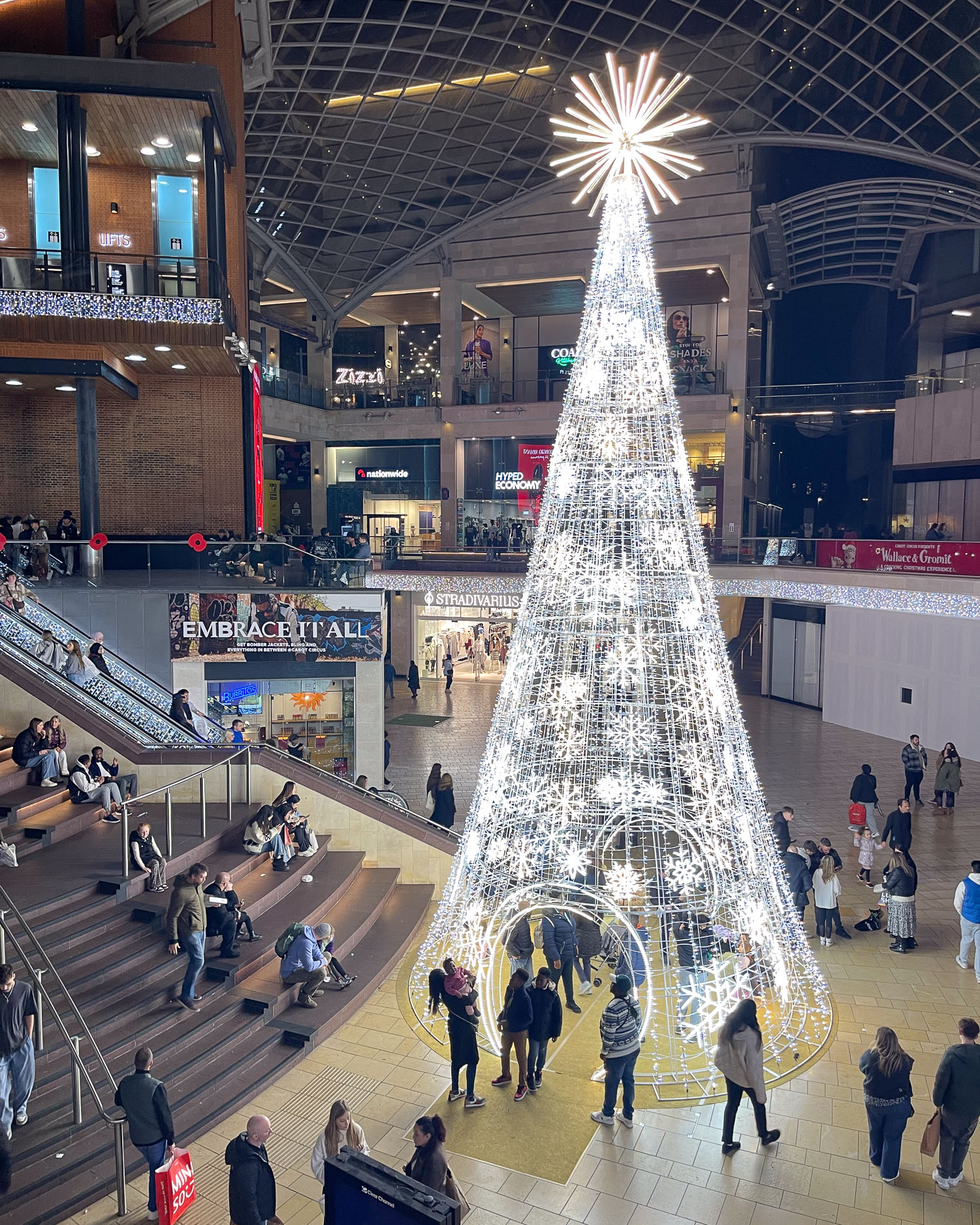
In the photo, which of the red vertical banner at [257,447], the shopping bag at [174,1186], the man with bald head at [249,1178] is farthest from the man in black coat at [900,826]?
the red vertical banner at [257,447]

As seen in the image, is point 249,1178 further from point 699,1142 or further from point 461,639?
point 461,639

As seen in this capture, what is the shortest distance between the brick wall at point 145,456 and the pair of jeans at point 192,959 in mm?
14185

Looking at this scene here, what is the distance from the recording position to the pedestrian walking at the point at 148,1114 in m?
6.19

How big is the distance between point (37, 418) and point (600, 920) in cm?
1797

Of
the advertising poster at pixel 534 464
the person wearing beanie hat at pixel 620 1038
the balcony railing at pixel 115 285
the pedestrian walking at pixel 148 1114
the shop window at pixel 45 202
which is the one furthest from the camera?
the advertising poster at pixel 534 464

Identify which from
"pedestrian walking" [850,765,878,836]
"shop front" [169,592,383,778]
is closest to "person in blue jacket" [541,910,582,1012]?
"pedestrian walking" [850,765,878,836]

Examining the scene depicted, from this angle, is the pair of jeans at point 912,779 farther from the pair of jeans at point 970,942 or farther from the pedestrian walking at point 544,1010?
the pedestrian walking at point 544,1010

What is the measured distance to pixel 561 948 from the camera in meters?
9.32

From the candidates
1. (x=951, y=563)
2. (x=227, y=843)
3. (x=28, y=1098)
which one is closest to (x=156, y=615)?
(x=227, y=843)

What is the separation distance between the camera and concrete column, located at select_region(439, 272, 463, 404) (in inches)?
1398

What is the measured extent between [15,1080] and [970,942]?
368 inches

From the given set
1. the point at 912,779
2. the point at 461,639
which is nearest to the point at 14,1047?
the point at 912,779

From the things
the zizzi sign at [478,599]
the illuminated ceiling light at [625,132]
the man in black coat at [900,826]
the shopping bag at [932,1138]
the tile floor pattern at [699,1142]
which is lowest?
the tile floor pattern at [699,1142]

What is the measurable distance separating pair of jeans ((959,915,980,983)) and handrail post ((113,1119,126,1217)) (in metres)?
8.47
